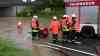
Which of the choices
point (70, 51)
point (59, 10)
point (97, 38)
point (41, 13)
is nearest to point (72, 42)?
point (97, 38)

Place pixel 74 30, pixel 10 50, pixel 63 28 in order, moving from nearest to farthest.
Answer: pixel 10 50 < pixel 74 30 < pixel 63 28

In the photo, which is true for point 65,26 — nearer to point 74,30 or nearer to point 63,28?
point 63,28

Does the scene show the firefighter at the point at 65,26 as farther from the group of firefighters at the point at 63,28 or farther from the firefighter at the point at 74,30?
the firefighter at the point at 74,30

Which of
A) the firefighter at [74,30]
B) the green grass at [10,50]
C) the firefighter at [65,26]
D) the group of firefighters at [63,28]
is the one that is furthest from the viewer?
the firefighter at [65,26]

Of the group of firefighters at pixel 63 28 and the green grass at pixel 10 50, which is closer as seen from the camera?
the green grass at pixel 10 50

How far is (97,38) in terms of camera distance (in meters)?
18.0

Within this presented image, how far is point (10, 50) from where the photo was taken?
19.1ft

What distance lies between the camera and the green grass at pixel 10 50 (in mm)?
5718

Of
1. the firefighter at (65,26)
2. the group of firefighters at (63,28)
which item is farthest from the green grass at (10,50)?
the firefighter at (65,26)

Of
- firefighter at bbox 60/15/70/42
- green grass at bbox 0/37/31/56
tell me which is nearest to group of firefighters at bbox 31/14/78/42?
firefighter at bbox 60/15/70/42

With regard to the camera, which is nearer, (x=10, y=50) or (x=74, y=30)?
(x=10, y=50)

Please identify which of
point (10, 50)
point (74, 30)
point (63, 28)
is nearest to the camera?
point (10, 50)

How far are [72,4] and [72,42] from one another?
2134mm

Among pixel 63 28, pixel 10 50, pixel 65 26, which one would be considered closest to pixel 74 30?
pixel 65 26
